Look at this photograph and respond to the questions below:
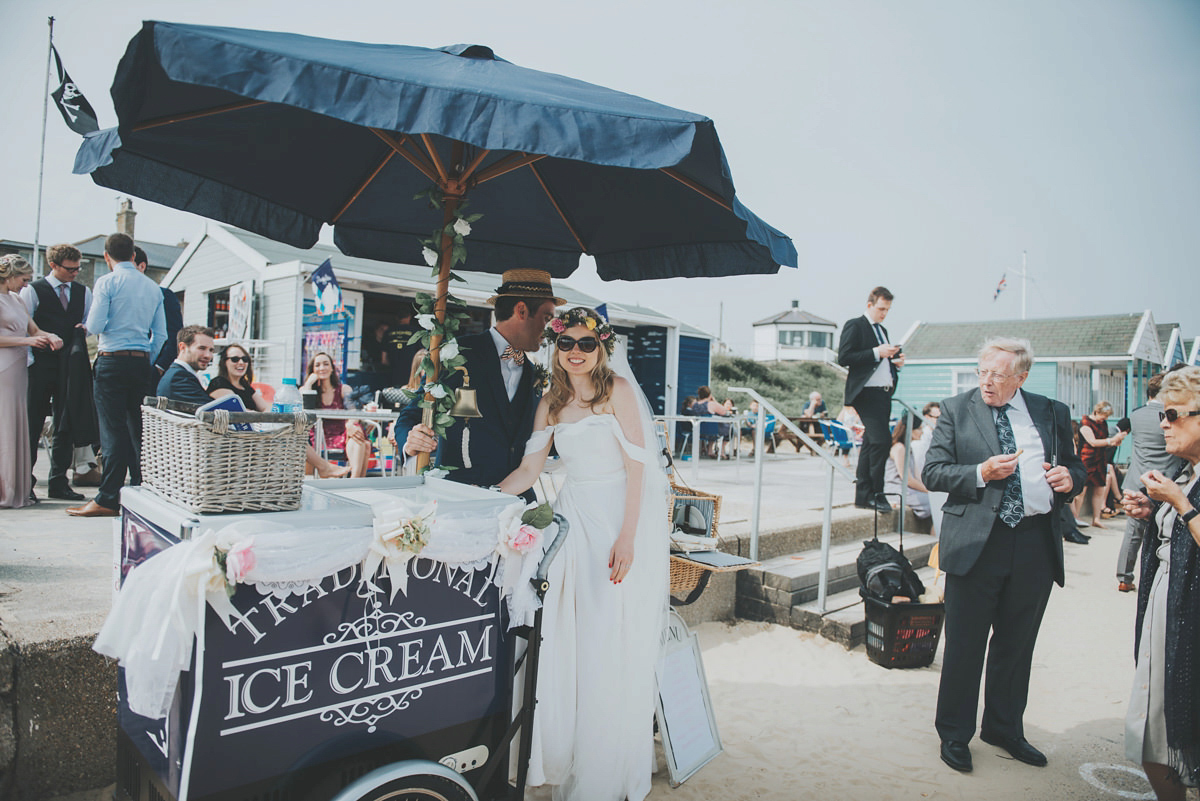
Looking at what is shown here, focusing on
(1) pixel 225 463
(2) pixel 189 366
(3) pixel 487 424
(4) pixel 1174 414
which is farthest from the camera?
(2) pixel 189 366

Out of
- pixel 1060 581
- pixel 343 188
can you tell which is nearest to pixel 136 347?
pixel 343 188

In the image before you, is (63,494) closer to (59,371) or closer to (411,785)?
(59,371)

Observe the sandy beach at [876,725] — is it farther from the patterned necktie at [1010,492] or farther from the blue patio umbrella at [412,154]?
the blue patio umbrella at [412,154]

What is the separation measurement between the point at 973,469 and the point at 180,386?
3.98 metres

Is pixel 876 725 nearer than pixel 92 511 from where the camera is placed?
Yes

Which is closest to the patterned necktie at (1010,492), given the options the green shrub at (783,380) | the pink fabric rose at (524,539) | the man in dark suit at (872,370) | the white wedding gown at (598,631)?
the white wedding gown at (598,631)

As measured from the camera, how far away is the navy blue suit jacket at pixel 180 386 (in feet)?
12.4

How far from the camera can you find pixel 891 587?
452 centimetres

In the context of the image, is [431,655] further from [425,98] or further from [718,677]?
[718,677]

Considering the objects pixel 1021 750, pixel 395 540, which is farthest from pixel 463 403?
pixel 1021 750

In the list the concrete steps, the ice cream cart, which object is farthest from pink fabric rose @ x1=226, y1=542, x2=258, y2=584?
the concrete steps

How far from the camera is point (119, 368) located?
448 cm

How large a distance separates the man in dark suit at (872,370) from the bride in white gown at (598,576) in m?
3.78

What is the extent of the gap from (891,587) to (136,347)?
5002 millimetres
